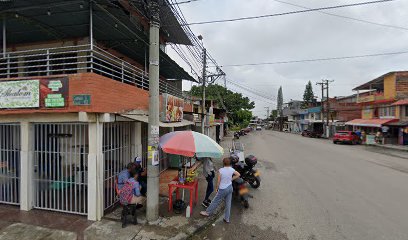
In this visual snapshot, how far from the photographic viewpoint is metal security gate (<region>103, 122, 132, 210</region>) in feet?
21.8

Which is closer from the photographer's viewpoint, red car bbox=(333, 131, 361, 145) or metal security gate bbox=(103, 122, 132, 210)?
metal security gate bbox=(103, 122, 132, 210)

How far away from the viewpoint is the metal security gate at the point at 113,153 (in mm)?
6637

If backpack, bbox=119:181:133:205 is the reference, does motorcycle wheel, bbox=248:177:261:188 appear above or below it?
below

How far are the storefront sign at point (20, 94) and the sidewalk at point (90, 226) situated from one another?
8.79 ft

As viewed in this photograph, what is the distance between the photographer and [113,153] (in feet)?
22.7

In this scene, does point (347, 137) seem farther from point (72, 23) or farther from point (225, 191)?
point (72, 23)

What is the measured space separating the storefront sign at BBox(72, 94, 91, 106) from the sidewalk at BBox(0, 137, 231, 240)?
2742 mm

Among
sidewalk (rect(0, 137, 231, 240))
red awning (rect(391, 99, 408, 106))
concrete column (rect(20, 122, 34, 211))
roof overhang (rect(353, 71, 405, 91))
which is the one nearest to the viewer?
sidewalk (rect(0, 137, 231, 240))

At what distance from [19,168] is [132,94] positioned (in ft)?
12.1

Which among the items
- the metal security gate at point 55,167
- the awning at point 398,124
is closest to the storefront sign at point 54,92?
the metal security gate at point 55,167

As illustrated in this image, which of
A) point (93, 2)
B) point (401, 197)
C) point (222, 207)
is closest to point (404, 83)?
point (401, 197)

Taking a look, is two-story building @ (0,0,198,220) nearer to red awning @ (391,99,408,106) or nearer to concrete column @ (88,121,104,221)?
concrete column @ (88,121,104,221)

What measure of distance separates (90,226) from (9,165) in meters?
3.45

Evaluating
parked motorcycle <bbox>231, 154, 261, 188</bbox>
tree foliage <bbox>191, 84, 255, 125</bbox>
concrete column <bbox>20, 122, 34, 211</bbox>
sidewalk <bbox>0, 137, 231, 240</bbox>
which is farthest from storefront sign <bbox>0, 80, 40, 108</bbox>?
tree foliage <bbox>191, 84, 255, 125</bbox>
